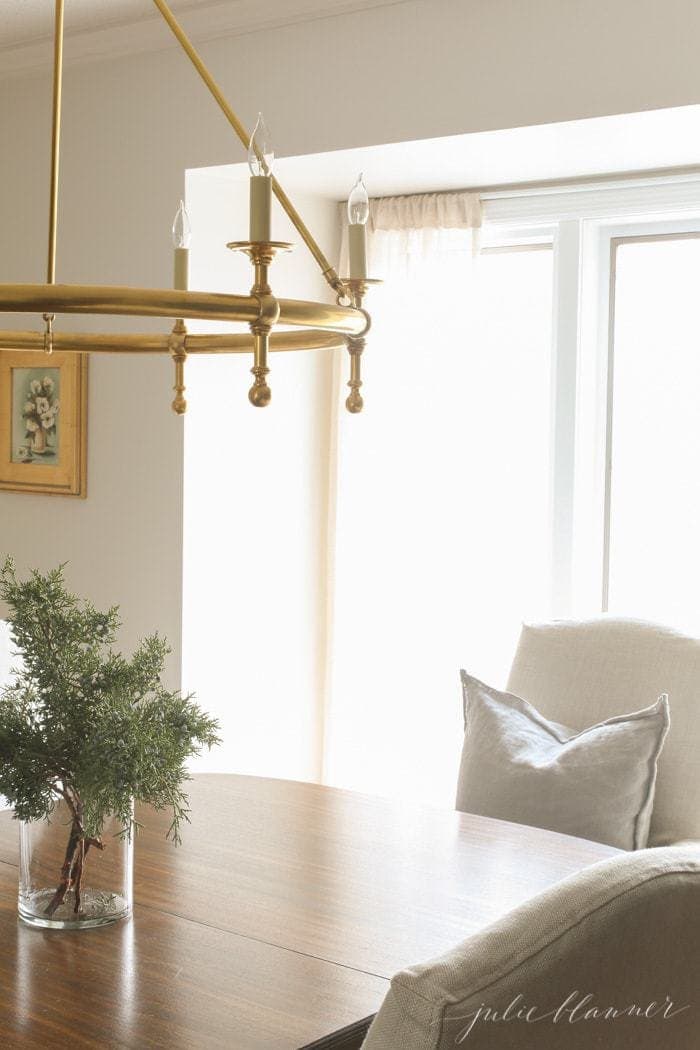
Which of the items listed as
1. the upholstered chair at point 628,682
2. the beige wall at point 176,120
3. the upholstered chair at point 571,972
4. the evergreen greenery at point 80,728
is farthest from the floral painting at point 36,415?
the upholstered chair at point 571,972

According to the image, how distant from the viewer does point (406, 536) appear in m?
4.25

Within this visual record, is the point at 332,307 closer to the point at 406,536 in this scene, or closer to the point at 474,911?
the point at 474,911

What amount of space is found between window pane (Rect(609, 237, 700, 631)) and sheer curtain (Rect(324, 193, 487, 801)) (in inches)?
18.2

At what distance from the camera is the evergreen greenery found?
175 centimetres

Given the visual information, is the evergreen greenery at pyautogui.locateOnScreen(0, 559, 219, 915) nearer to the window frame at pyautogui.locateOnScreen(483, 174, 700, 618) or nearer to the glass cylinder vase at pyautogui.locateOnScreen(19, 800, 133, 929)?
the glass cylinder vase at pyautogui.locateOnScreen(19, 800, 133, 929)

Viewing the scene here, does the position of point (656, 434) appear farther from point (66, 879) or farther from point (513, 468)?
point (66, 879)

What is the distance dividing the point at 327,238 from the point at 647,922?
3.57m

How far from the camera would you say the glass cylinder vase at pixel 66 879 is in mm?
1844

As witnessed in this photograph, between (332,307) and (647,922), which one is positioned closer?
(647,922)

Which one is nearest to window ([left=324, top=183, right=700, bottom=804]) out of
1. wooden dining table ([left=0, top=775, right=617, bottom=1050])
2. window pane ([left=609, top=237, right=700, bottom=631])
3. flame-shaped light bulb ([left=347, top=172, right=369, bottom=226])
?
window pane ([left=609, top=237, right=700, bottom=631])

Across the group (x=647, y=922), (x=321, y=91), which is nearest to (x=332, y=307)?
(x=647, y=922)

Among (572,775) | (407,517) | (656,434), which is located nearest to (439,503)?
(407,517)

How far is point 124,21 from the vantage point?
12.9 feet

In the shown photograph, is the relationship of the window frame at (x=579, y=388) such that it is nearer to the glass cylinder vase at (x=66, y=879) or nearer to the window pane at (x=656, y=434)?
the window pane at (x=656, y=434)
